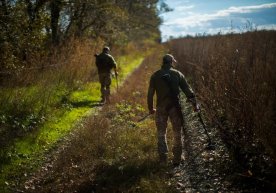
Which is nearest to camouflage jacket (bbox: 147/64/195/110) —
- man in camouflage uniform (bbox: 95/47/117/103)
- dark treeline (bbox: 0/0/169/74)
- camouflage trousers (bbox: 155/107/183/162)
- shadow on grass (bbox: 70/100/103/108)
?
camouflage trousers (bbox: 155/107/183/162)

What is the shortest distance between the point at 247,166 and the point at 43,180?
430 centimetres

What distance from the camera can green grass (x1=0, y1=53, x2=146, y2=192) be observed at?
921cm

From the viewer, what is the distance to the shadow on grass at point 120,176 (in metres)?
8.02

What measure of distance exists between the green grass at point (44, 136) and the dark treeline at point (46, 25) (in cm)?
157

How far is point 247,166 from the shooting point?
812 centimetres

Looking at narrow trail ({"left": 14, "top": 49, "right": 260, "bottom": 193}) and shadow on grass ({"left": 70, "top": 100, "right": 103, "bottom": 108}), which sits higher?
shadow on grass ({"left": 70, "top": 100, "right": 103, "bottom": 108})

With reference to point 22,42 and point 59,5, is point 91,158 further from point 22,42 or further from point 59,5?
point 59,5

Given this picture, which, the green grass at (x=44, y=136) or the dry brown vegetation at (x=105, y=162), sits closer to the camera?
the dry brown vegetation at (x=105, y=162)

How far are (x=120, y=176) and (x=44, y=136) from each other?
12.4ft

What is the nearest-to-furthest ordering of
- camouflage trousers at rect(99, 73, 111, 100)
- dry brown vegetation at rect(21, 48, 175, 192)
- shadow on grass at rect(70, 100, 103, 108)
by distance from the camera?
dry brown vegetation at rect(21, 48, 175, 192)
shadow on grass at rect(70, 100, 103, 108)
camouflage trousers at rect(99, 73, 111, 100)

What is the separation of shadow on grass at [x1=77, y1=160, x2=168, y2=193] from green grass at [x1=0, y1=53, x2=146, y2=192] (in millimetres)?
1718

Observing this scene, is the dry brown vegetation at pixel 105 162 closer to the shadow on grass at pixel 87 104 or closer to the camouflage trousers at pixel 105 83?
the shadow on grass at pixel 87 104

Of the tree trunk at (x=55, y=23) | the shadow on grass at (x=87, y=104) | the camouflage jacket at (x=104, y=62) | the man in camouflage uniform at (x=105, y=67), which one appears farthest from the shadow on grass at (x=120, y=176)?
the tree trunk at (x=55, y=23)

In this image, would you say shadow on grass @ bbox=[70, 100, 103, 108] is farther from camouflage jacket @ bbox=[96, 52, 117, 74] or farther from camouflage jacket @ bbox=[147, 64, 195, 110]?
camouflage jacket @ bbox=[147, 64, 195, 110]
